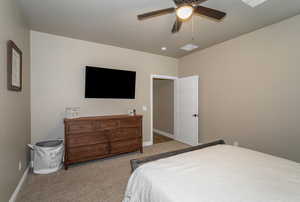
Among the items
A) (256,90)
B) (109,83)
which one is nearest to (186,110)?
(256,90)

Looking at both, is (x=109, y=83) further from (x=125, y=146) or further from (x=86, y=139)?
(x=125, y=146)

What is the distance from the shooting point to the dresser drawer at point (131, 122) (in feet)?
10.0

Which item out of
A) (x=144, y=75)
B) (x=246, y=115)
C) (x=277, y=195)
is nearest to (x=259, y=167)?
(x=277, y=195)

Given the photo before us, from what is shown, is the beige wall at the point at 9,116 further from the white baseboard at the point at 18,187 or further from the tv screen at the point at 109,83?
the tv screen at the point at 109,83

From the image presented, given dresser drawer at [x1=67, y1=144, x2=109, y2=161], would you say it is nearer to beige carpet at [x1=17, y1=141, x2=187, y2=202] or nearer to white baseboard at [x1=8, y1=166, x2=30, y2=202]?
beige carpet at [x1=17, y1=141, x2=187, y2=202]

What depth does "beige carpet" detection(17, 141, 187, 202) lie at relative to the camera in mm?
1798

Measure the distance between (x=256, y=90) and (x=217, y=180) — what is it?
8.06 feet

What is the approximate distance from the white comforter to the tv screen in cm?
231

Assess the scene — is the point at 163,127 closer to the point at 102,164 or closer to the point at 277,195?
the point at 102,164

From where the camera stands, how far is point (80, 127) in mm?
2586

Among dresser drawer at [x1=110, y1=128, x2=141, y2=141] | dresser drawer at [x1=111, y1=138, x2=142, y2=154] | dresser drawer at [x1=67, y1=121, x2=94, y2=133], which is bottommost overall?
dresser drawer at [x1=111, y1=138, x2=142, y2=154]

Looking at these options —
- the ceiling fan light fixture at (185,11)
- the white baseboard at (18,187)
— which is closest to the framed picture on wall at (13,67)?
the white baseboard at (18,187)

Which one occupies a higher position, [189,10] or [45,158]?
[189,10]

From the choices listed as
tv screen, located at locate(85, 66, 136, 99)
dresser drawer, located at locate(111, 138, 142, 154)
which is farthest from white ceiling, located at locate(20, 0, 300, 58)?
dresser drawer, located at locate(111, 138, 142, 154)
